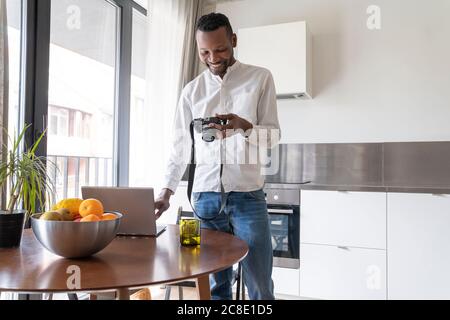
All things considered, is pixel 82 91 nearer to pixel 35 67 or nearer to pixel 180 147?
pixel 35 67

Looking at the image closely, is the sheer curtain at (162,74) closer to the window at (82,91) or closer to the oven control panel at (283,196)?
the window at (82,91)

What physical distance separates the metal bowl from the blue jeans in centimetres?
59

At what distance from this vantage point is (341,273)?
8.09 ft

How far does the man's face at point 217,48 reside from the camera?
1423 millimetres

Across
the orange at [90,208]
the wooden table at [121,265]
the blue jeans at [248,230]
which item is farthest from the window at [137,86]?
the orange at [90,208]

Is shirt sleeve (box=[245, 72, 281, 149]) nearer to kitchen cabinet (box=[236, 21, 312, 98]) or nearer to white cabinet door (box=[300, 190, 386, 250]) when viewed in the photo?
white cabinet door (box=[300, 190, 386, 250])

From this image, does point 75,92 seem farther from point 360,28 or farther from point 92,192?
point 360,28

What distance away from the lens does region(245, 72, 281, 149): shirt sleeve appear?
1.43 meters

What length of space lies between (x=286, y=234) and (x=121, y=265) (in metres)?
1.88

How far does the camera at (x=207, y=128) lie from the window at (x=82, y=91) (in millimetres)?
1086

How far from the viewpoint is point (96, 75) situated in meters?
2.70

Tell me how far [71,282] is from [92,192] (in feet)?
1.59

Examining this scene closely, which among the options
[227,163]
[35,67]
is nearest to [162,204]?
[227,163]

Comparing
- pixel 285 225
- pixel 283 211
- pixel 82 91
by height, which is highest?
pixel 82 91
